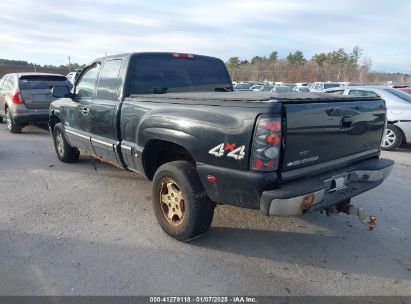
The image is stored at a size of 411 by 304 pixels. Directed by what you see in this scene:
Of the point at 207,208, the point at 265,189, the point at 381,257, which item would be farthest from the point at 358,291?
the point at 207,208

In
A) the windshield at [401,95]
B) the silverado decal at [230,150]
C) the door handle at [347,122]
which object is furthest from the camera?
the windshield at [401,95]

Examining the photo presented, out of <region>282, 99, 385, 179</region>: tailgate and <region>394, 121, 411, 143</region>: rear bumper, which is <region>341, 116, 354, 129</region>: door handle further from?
<region>394, 121, 411, 143</region>: rear bumper

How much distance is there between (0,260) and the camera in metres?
3.25

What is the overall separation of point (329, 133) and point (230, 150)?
93 centimetres

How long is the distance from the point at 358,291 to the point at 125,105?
3.05 meters

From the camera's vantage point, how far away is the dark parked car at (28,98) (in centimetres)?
954

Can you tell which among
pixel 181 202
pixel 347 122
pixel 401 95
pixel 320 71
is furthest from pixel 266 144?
pixel 320 71

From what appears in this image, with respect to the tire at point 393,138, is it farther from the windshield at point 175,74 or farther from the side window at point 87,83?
the side window at point 87,83

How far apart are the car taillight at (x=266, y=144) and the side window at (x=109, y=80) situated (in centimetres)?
234

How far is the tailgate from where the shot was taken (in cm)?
286

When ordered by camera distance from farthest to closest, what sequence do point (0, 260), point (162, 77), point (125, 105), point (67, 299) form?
point (162, 77), point (125, 105), point (0, 260), point (67, 299)

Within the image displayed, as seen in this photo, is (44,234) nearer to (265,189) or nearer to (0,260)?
(0,260)

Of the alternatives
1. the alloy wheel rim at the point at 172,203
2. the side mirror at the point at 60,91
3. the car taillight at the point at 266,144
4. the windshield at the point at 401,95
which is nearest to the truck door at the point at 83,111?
the side mirror at the point at 60,91

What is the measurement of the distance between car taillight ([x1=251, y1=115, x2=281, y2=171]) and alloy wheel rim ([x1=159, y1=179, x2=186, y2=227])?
104 cm
